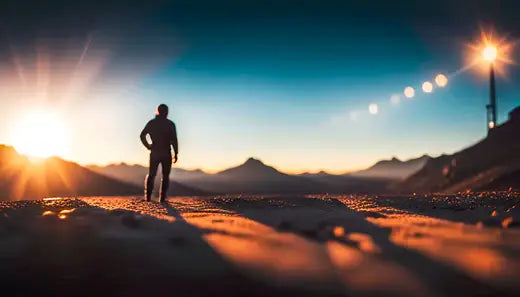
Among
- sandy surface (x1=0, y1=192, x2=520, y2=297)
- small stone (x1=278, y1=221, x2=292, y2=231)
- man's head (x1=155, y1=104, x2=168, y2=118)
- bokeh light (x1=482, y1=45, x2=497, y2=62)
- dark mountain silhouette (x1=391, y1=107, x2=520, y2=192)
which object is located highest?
bokeh light (x1=482, y1=45, x2=497, y2=62)

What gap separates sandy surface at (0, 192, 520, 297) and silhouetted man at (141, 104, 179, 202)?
445cm

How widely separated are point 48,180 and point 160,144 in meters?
42.1

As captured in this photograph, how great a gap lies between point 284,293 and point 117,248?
6.91 feet

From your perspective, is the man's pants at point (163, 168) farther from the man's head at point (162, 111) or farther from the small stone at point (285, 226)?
the small stone at point (285, 226)

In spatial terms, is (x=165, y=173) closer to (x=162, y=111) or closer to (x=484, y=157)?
(x=162, y=111)

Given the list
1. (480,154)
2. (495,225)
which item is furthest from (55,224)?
(480,154)

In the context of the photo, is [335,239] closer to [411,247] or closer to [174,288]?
[411,247]

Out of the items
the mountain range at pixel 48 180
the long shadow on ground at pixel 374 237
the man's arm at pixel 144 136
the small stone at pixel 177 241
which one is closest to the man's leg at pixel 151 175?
the man's arm at pixel 144 136

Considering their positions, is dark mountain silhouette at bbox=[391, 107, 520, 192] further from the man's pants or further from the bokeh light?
the man's pants

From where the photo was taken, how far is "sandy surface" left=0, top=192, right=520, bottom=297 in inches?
109

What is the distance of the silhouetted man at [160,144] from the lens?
441 inches

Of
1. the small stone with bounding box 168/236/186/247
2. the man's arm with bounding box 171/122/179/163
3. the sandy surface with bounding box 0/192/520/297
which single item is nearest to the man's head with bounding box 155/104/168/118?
the man's arm with bounding box 171/122/179/163

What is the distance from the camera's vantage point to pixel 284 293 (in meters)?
2.64

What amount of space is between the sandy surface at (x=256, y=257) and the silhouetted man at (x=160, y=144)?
445 centimetres
